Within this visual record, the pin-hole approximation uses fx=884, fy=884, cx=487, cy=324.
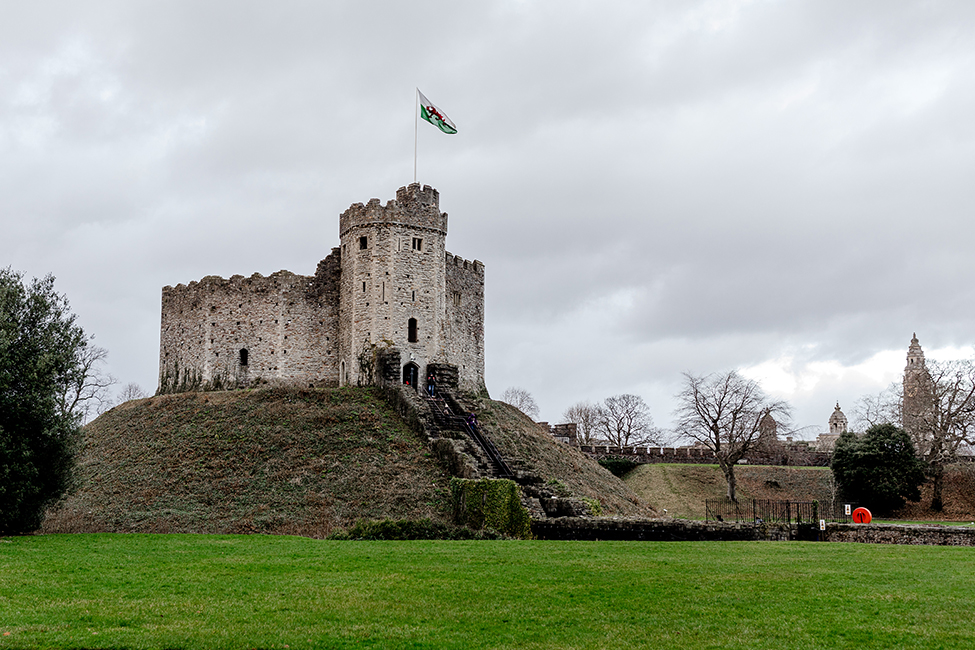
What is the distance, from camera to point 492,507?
2467cm

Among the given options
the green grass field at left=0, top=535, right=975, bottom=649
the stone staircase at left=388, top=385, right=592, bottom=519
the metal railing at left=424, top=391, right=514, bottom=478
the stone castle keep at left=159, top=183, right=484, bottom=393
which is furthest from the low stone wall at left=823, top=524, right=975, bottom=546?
the stone castle keep at left=159, top=183, right=484, bottom=393

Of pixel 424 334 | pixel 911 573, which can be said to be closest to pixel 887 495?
pixel 424 334

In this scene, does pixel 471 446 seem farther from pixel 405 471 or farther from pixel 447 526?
pixel 447 526

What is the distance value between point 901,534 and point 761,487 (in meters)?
30.3

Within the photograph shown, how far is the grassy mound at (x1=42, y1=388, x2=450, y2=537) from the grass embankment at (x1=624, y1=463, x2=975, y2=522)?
2003 centimetres

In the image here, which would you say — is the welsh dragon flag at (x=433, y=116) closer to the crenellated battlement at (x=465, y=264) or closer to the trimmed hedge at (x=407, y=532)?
the crenellated battlement at (x=465, y=264)

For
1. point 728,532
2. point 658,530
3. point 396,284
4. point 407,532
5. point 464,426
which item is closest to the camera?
point 407,532

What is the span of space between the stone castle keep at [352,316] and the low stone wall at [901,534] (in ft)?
59.8

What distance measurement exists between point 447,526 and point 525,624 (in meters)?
→ 12.7

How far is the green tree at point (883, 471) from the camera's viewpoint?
4619 centimetres

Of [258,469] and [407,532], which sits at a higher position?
[258,469]

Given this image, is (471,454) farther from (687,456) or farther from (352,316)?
(687,456)

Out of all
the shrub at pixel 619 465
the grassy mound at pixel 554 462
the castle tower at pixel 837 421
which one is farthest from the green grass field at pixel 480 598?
the castle tower at pixel 837 421

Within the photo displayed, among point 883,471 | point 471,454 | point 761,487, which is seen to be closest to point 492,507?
point 471,454
